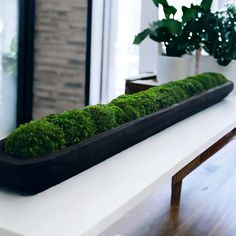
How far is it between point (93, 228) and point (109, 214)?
0.21 feet

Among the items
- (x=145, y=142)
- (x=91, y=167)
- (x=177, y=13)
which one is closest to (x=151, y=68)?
(x=177, y=13)

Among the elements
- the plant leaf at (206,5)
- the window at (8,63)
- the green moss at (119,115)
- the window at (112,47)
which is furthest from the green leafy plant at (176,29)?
the window at (8,63)

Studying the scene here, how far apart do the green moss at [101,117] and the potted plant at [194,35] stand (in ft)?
4.07

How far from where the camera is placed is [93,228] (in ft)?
2.74

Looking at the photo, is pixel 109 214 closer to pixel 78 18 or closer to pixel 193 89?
pixel 193 89

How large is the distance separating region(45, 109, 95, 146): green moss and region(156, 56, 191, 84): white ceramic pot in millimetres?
1467

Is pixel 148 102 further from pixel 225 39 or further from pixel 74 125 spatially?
pixel 225 39

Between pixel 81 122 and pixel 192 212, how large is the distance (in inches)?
54.7

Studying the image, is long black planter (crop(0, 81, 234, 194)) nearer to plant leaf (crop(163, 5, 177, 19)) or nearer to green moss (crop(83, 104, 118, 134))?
green moss (crop(83, 104, 118, 134))

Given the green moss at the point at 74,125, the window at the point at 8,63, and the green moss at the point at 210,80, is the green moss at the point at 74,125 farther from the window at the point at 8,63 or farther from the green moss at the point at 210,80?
the window at the point at 8,63

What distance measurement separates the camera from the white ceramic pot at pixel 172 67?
257 centimetres

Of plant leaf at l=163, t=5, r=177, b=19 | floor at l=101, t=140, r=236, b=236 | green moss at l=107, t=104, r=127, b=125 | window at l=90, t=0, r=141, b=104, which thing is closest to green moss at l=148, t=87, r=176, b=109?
green moss at l=107, t=104, r=127, b=125

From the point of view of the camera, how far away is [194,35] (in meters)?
2.47

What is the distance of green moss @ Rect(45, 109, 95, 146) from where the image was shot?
1.09 metres
